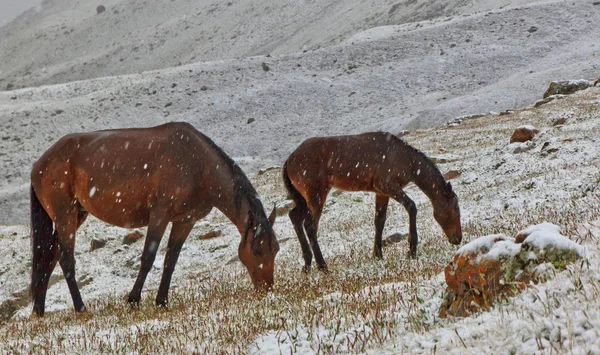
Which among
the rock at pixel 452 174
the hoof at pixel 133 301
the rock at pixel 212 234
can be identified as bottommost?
the rock at pixel 452 174

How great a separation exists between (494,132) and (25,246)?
2259 cm

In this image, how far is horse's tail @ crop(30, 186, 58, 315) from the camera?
1014cm

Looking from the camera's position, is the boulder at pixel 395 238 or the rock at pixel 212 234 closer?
the boulder at pixel 395 238

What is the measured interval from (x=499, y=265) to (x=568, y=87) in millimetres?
39673

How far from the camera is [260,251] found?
28.7ft

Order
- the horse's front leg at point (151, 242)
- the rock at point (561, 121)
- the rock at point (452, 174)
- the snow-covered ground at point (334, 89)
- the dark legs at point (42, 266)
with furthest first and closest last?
the snow-covered ground at point (334, 89), the rock at point (561, 121), the rock at point (452, 174), the dark legs at point (42, 266), the horse's front leg at point (151, 242)

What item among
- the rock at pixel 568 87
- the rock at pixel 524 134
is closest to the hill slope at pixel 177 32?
the rock at pixel 568 87

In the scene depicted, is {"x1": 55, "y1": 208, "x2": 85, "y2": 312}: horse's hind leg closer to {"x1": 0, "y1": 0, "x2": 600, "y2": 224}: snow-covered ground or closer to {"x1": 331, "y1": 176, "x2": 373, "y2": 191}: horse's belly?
{"x1": 331, "y1": 176, "x2": 373, "y2": 191}: horse's belly

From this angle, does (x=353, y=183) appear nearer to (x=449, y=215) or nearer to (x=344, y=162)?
(x=344, y=162)

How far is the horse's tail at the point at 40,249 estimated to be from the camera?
10141 mm

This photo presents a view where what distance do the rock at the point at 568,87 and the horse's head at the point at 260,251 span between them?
3687cm

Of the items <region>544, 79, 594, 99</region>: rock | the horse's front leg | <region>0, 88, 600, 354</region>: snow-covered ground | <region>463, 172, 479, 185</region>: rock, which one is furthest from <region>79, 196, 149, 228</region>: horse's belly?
<region>544, 79, 594, 99</region>: rock

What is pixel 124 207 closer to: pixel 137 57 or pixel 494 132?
pixel 494 132

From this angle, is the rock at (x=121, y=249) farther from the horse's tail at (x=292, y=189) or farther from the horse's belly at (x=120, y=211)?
the horse's belly at (x=120, y=211)
